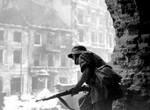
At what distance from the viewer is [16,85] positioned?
32.7 metres

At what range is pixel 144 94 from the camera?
5.38m

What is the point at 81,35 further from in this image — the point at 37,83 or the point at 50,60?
the point at 37,83

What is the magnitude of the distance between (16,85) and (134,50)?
28.6 metres

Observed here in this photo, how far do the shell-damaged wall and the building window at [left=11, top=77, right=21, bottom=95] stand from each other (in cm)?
2778

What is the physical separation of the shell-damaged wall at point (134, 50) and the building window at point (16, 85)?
27.8 meters

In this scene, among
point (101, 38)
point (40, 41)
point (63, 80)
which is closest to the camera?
point (40, 41)

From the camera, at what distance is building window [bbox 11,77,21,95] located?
3216 cm

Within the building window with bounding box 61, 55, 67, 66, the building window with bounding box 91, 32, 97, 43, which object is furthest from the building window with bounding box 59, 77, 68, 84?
the building window with bounding box 91, 32, 97, 43

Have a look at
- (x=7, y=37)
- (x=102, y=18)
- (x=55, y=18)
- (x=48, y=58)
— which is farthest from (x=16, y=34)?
(x=102, y=18)

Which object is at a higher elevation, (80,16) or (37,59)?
(80,16)

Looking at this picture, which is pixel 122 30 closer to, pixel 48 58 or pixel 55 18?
pixel 48 58

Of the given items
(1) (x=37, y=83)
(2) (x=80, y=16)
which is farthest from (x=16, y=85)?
(2) (x=80, y=16)

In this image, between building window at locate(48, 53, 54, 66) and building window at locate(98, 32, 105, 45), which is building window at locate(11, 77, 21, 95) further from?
building window at locate(98, 32, 105, 45)

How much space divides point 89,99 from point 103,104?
312 millimetres
